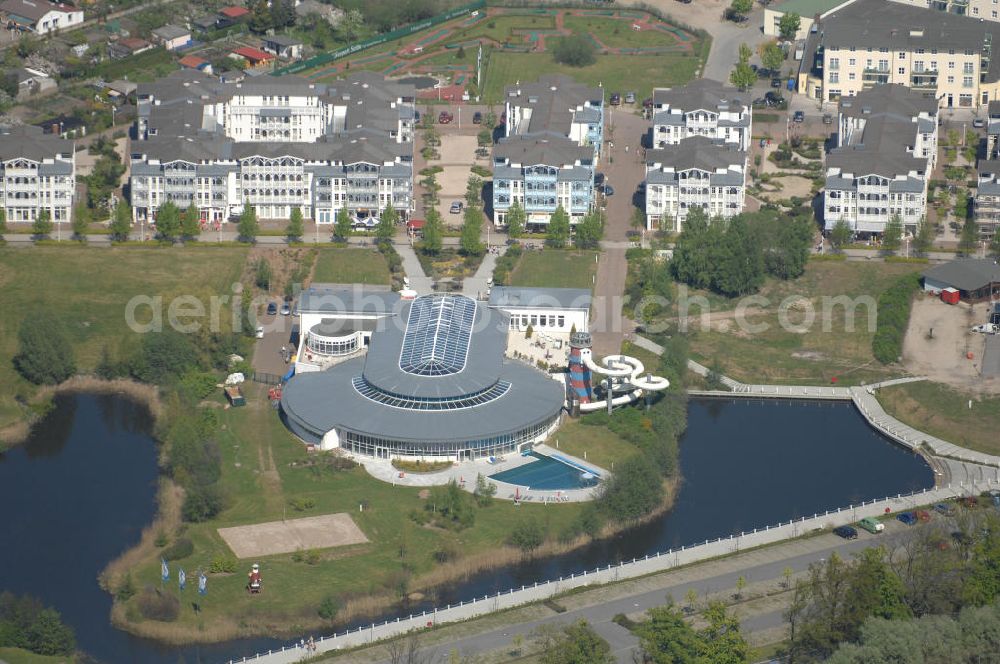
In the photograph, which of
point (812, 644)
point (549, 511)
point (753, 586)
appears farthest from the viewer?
point (549, 511)

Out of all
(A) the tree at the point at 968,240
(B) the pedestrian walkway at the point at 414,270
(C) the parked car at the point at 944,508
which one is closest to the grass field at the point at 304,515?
(C) the parked car at the point at 944,508

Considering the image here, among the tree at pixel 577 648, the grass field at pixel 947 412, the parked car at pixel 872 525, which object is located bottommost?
the tree at pixel 577 648

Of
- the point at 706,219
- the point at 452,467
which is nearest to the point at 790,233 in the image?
the point at 706,219

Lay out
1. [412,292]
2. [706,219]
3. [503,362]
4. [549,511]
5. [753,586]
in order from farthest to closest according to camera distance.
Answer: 1. [706,219]
2. [412,292]
3. [503,362]
4. [549,511]
5. [753,586]

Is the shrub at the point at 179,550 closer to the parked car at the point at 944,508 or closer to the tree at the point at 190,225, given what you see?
the parked car at the point at 944,508

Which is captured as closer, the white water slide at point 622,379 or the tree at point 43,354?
the white water slide at point 622,379

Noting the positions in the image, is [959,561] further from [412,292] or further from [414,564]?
[412,292]
